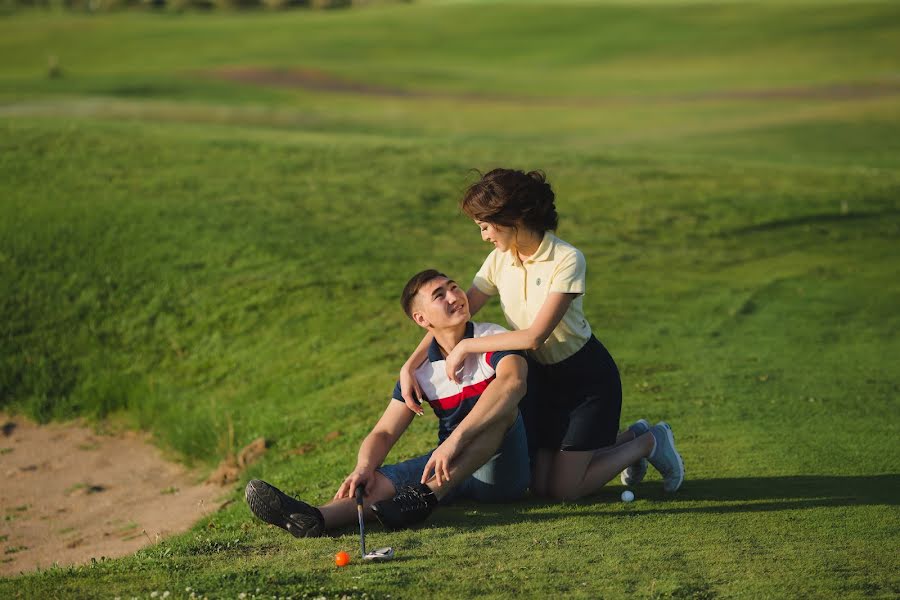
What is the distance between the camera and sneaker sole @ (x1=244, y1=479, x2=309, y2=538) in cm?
604

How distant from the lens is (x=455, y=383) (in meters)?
6.55

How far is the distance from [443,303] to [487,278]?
1.70 ft

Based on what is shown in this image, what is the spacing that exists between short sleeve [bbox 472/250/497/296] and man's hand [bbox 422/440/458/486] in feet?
3.82

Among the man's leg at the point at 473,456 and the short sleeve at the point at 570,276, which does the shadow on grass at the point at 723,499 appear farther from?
the short sleeve at the point at 570,276

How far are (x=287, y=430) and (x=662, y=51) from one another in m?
43.4

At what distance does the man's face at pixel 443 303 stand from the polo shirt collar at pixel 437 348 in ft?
0.46

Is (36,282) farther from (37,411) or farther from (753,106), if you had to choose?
(753,106)

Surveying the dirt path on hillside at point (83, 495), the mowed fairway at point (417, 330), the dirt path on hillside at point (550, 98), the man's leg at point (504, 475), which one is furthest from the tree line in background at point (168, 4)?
the man's leg at point (504, 475)

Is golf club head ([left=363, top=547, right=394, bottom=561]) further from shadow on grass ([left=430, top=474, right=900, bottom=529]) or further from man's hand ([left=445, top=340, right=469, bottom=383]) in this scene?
man's hand ([left=445, top=340, right=469, bottom=383])

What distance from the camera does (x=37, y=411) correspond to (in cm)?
1134

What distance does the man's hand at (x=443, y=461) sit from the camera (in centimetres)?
610

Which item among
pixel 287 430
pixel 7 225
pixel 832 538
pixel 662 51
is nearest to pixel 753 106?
pixel 662 51

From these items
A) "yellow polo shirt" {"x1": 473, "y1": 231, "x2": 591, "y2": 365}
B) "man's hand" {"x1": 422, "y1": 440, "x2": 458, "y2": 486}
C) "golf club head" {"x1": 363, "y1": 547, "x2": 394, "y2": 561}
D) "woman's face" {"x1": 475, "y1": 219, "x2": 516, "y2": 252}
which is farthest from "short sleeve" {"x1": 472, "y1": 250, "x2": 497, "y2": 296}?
"golf club head" {"x1": 363, "y1": 547, "x2": 394, "y2": 561}

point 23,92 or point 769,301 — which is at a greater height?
point 23,92
